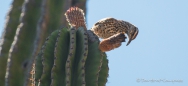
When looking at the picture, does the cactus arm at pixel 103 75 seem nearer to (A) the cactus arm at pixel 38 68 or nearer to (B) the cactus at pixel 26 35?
(A) the cactus arm at pixel 38 68

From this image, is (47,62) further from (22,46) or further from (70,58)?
(22,46)

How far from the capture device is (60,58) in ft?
11.0

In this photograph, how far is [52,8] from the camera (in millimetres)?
5027

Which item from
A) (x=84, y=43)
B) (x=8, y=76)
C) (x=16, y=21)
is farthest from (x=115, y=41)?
(x=16, y=21)

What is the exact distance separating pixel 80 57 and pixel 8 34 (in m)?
1.83

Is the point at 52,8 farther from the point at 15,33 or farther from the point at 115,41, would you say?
the point at 115,41

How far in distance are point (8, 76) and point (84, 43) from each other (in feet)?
5.09

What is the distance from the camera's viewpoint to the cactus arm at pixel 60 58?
129 inches

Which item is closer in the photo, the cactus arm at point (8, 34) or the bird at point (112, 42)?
the bird at point (112, 42)

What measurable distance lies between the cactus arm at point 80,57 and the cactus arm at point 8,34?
1.63m

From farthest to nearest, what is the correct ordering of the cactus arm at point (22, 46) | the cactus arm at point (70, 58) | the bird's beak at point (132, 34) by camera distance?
the cactus arm at point (22, 46) → the bird's beak at point (132, 34) → the cactus arm at point (70, 58)

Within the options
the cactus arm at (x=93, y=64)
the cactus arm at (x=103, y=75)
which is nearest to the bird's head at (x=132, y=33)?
the cactus arm at (x=103, y=75)

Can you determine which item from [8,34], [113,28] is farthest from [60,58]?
[8,34]

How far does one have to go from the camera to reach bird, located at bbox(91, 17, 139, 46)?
3.72 meters
